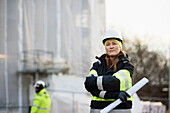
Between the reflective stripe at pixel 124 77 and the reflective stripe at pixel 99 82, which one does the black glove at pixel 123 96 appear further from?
the reflective stripe at pixel 99 82

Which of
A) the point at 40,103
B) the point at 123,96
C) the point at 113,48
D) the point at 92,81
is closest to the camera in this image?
the point at 123,96

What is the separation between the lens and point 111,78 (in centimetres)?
267

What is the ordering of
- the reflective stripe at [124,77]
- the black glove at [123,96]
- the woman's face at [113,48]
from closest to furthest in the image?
1. the black glove at [123,96]
2. the reflective stripe at [124,77]
3. the woman's face at [113,48]

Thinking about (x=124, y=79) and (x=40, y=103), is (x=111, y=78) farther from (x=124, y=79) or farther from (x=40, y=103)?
(x=40, y=103)

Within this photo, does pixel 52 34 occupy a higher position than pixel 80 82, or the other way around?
pixel 52 34

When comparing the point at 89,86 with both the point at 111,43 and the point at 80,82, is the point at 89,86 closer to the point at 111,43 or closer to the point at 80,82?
the point at 111,43

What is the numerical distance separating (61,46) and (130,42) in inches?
626

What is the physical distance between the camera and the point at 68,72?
14.6 metres

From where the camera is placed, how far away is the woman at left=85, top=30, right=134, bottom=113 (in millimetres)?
2674

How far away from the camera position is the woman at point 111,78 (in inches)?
105

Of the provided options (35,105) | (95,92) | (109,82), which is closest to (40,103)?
(35,105)

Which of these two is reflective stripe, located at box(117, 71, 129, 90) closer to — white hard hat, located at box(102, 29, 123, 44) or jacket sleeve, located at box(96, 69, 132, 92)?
jacket sleeve, located at box(96, 69, 132, 92)

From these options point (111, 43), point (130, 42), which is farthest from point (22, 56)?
point (130, 42)

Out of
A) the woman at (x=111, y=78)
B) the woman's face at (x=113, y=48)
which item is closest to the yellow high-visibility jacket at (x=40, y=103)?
the woman at (x=111, y=78)
